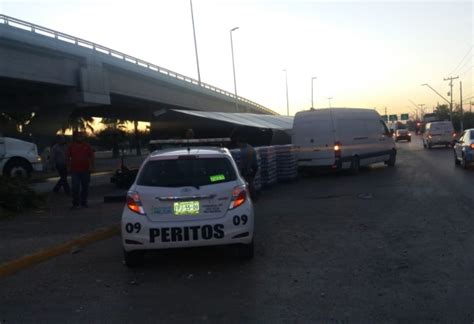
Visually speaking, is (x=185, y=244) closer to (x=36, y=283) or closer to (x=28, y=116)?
(x=36, y=283)

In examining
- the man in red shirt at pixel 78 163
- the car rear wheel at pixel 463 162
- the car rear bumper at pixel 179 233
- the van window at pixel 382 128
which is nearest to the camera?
the car rear bumper at pixel 179 233

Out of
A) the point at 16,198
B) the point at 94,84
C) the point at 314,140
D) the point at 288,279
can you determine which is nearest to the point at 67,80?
the point at 94,84

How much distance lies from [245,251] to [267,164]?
9949mm

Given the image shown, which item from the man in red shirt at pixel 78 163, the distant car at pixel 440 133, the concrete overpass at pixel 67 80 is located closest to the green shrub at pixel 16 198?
the man in red shirt at pixel 78 163

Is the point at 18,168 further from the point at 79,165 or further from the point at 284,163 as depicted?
the point at 284,163

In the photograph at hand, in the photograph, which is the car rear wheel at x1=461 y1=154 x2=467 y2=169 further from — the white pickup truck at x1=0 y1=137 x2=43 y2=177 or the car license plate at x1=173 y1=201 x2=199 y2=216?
the white pickup truck at x1=0 y1=137 x2=43 y2=177

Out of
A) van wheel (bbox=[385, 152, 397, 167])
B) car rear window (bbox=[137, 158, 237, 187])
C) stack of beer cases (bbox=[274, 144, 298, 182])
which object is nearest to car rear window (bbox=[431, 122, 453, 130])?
van wheel (bbox=[385, 152, 397, 167])

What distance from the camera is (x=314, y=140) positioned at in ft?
64.2

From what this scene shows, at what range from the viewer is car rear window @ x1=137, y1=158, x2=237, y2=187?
6.88 metres

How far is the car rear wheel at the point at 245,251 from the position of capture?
22.9ft

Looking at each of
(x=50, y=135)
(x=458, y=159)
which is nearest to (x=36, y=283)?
(x=458, y=159)

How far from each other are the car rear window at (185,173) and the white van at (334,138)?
1265 centimetres

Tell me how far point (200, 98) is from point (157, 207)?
4384cm

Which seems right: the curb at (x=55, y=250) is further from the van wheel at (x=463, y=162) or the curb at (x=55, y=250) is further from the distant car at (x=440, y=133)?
the distant car at (x=440, y=133)
